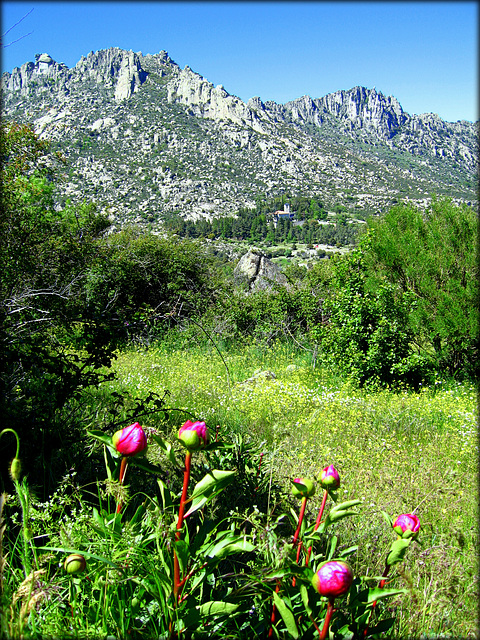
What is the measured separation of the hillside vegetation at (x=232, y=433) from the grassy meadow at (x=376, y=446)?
1.0 inches

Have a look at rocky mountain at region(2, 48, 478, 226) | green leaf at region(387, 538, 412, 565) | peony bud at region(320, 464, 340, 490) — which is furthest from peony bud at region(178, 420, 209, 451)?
rocky mountain at region(2, 48, 478, 226)

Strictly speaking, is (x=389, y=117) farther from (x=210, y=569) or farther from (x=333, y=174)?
(x=210, y=569)

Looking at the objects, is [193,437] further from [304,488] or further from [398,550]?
[398,550]

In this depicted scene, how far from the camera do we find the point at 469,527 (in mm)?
2652

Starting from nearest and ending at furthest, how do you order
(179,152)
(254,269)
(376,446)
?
1. (376,446)
2. (254,269)
3. (179,152)

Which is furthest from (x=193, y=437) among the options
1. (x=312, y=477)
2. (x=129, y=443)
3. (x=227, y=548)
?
(x=312, y=477)

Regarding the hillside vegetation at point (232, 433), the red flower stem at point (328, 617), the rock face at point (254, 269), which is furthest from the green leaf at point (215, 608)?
the rock face at point (254, 269)

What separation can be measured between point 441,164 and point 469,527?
140 m

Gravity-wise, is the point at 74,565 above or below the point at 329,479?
below

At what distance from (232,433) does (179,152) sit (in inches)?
3017

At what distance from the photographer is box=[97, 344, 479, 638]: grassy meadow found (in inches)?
78.4

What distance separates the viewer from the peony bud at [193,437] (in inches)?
44.3

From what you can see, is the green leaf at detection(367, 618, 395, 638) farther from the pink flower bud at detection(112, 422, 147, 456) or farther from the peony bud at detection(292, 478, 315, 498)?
the pink flower bud at detection(112, 422, 147, 456)

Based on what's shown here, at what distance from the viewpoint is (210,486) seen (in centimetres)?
123
